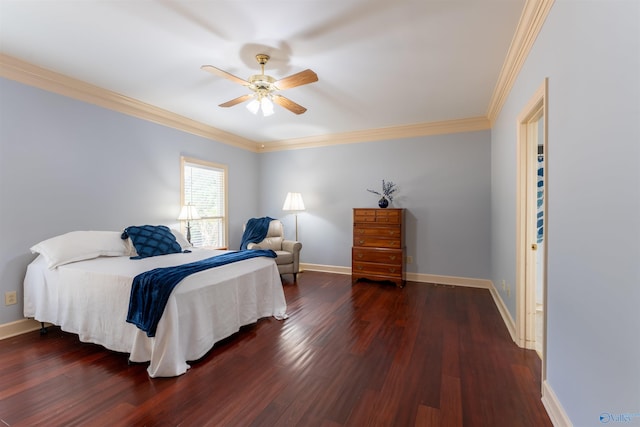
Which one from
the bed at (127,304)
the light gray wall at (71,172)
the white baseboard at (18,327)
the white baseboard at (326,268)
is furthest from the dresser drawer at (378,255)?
the white baseboard at (18,327)

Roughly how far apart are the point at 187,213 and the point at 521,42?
14.1ft

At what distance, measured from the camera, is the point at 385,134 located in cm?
493

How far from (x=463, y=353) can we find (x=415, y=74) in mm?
2713

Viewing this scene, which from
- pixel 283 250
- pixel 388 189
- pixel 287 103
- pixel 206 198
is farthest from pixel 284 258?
pixel 287 103

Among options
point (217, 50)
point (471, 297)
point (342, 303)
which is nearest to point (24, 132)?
point (217, 50)

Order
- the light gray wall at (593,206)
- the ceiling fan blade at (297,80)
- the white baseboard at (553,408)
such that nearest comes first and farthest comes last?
Answer: the light gray wall at (593,206), the white baseboard at (553,408), the ceiling fan blade at (297,80)

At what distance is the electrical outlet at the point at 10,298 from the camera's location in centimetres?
269

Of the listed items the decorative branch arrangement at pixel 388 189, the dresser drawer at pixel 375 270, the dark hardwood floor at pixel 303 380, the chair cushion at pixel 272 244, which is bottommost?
the dark hardwood floor at pixel 303 380

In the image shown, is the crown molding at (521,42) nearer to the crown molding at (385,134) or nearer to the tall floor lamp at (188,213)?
the crown molding at (385,134)

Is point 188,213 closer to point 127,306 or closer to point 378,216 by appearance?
point 127,306

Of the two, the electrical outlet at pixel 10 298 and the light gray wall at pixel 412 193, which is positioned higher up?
the light gray wall at pixel 412 193

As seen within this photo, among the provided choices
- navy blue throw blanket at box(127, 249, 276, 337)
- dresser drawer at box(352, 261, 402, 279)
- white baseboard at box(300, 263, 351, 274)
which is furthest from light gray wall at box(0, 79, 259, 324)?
dresser drawer at box(352, 261, 402, 279)

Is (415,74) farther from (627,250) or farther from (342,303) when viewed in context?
(342,303)

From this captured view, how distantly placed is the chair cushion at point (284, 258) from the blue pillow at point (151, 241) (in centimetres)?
160
